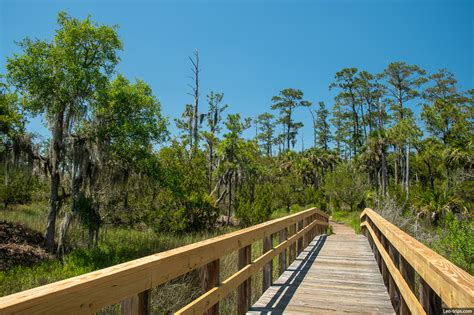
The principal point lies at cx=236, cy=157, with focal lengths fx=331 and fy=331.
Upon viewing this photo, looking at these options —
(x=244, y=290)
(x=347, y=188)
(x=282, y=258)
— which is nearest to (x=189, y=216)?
(x=282, y=258)

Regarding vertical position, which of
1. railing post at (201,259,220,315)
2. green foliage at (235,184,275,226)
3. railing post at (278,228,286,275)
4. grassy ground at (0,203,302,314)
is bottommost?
grassy ground at (0,203,302,314)

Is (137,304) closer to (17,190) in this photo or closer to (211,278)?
(211,278)

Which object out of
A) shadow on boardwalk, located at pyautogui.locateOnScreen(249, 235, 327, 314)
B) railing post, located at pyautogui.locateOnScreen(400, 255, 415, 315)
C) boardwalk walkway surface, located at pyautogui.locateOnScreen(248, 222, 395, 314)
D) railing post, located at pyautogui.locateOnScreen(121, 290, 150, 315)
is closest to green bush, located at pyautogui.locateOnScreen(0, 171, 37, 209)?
shadow on boardwalk, located at pyautogui.locateOnScreen(249, 235, 327, 314)

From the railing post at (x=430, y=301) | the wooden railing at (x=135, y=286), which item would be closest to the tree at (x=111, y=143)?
the wooden railing at (x=135, y=286)

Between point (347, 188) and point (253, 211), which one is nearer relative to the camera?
point (253, 211)

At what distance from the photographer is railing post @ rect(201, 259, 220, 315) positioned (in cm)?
290

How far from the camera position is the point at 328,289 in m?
4.98

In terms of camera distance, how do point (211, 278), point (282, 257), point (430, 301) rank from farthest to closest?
point (282, 257) < point (211, 278) < point (430, 301)

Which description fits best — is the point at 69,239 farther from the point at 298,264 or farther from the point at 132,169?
the point at 298,264

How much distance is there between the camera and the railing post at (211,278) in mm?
2896

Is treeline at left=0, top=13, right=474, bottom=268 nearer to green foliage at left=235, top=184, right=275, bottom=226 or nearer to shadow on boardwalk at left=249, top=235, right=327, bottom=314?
green foliage at left=235, top=184, right=275, bottom=226

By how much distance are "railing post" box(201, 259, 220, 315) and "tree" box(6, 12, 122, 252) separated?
39.6ft

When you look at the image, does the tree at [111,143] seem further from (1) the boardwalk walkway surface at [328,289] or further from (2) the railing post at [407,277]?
(2) the railing post at [407,277]

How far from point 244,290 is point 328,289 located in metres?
1.74
